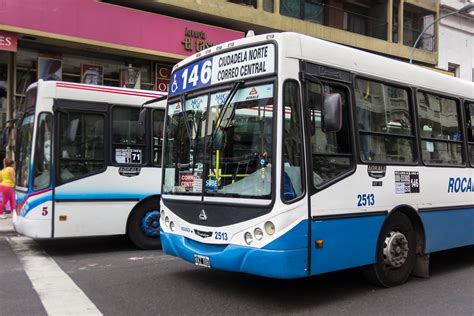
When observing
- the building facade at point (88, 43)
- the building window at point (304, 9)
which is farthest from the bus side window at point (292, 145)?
the building window at point (304, 9)

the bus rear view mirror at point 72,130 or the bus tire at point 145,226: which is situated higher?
the bus rear view mirror at point 72,130

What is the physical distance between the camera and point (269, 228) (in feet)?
16.9

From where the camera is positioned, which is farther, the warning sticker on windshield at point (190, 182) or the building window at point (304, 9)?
the building window at point (304, 9)

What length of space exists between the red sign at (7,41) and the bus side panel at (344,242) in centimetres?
1215

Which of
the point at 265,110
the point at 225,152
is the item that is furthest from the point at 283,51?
the point at 225,152

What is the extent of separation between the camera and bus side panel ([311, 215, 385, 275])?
536cm

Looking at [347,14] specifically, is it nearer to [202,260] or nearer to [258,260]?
[202,260]

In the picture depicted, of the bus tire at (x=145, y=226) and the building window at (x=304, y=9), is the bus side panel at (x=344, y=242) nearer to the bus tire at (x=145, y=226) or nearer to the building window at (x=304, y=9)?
the bus tire at (x=145, y=226)

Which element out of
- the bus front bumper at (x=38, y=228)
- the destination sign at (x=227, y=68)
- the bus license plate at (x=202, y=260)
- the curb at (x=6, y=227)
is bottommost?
the curb at (x=6, y=227)

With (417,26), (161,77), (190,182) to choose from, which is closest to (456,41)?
(417,26)

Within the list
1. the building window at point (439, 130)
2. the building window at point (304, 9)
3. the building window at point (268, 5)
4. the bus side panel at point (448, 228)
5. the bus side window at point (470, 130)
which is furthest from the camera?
the building window at point (304, 9)

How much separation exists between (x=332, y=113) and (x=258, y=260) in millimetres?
1716

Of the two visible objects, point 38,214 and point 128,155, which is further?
point 128,155

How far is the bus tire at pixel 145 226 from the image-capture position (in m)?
9.29
